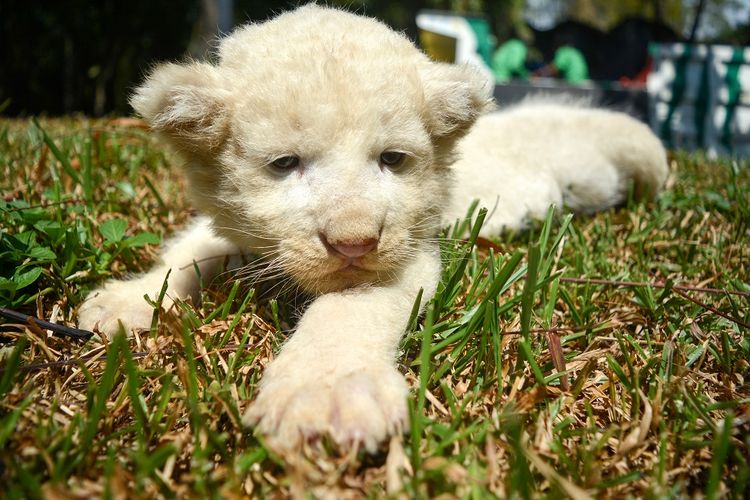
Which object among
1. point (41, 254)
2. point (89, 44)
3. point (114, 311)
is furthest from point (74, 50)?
point (114, 311)

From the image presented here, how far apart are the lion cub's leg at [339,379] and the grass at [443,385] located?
0.06 meters

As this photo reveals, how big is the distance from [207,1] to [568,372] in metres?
7.98

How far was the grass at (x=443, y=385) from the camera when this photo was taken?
45.9 inches

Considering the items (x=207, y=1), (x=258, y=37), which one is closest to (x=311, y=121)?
(x=258, y=37)

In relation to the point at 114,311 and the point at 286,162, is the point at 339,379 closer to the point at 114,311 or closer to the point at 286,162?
the point at 286,162

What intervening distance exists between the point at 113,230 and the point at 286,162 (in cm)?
88

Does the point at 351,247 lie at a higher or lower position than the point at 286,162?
lower

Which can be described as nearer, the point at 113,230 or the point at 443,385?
the point at 443,385

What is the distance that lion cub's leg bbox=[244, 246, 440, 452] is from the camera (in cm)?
122

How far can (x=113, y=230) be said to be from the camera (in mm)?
2236

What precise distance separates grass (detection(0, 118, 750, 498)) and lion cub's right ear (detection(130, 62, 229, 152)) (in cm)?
49

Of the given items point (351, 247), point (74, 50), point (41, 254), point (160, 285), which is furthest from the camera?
point (74, 50)

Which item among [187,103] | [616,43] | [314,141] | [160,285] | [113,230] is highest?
[187,103]

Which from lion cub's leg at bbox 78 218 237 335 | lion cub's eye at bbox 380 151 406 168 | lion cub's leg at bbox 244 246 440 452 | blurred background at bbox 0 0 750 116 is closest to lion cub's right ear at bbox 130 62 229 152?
lion cub's leg at bbox 78 218 237 335
